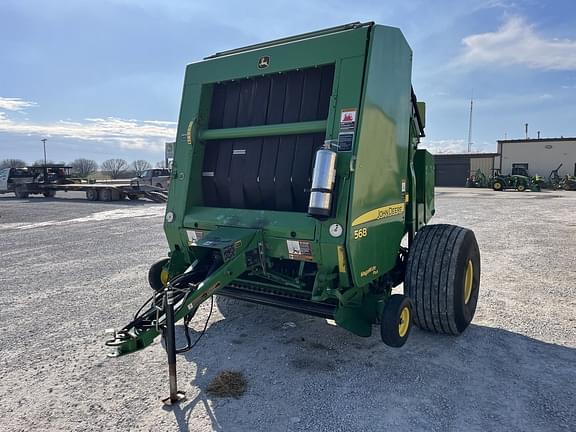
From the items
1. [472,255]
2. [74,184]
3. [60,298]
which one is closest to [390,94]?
[472,255]

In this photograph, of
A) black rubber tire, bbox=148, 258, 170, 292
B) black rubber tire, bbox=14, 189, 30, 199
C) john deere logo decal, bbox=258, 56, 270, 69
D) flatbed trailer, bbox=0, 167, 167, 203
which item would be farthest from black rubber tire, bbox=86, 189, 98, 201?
john deere logo decal, bbox=258, 56, 270, 69

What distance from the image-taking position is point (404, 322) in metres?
3.75

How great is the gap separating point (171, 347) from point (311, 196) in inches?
58.6

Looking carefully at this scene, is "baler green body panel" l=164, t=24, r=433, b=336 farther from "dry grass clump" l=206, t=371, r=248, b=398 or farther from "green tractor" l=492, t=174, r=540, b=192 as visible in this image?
"green tractor" l=492, t=174, r=540, b=192

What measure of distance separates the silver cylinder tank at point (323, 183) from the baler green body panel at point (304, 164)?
17 centimetres

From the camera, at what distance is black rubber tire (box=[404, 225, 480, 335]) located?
4.09 metres

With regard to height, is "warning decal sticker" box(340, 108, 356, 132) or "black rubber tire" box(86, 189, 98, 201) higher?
A: "warning decal sticker" box(340, 108, 356, 132)

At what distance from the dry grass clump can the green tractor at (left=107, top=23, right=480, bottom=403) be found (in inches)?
11.3

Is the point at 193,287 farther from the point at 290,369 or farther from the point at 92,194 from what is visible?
the point at 92,194

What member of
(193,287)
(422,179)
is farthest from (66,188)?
(193,287)

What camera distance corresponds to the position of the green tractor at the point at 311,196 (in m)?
3.51

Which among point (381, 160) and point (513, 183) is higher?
point (513, 183)

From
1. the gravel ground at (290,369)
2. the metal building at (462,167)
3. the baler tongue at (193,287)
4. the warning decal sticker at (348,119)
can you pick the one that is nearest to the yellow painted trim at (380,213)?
the warning decal sticker at (348,119)

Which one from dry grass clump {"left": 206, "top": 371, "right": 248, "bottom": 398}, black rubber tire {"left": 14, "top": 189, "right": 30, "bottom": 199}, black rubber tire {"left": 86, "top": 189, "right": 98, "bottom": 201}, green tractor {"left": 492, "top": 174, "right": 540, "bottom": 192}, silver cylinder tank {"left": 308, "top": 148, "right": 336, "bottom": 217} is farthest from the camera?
green tractor {"left": 492, "top": 174, "right": 540, "bottom": 192}
